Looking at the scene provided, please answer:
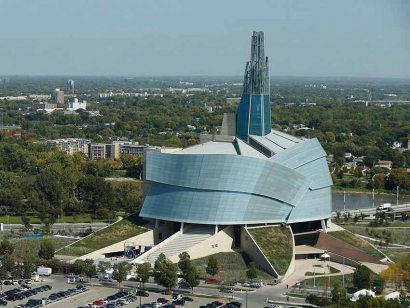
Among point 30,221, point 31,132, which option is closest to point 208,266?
point 30,221

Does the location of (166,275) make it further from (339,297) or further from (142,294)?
(339,297)

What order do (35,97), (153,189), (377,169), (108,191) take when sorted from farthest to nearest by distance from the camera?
(35,97) → (377,169) → (108,191) → (153,189)

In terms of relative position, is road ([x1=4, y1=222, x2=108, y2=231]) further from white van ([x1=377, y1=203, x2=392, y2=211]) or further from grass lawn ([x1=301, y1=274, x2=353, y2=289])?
white van ([x1=377, y1=203, x2=392, y2=211])

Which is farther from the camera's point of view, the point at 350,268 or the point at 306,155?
the point at 306,155

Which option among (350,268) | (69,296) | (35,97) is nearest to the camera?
(69,296)

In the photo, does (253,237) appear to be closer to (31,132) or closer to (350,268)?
(350,268)

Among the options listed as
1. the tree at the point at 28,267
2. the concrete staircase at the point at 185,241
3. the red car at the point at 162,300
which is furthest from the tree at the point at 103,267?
the red car at the point at 162,300

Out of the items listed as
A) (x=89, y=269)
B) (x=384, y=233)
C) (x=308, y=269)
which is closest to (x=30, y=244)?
(x=89, y=269)
